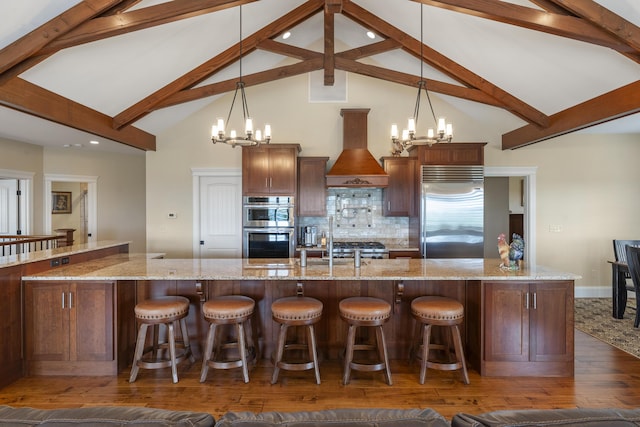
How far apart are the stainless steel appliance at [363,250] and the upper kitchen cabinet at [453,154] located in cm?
142

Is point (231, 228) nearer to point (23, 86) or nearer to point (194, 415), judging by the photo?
point (23, 86)

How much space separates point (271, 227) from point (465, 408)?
3544mm

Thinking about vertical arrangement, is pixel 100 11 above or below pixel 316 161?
above

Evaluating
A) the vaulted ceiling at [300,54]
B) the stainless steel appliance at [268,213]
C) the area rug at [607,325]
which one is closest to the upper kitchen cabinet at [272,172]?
the stainless steel appliance at [268,213]

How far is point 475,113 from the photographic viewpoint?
5.63 m

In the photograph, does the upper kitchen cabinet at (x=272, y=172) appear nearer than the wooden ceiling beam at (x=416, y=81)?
No

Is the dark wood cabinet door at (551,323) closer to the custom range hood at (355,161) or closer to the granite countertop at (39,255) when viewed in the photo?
the custom range hood at (355,161)

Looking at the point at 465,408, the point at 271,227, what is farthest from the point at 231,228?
the point at 465,408

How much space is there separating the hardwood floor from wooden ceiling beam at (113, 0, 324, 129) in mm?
3224

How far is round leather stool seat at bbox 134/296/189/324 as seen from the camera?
2.77 m

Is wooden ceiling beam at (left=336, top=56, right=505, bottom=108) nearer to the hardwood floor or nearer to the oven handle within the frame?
the oven handle

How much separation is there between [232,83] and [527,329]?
14.4 feet

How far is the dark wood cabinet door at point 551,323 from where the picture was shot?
290 cm

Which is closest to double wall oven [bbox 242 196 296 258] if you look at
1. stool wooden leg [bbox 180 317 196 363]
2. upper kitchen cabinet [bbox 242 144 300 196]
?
upper kitchen cabinet [bbox 242 144 300 196]
